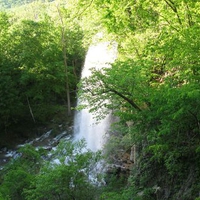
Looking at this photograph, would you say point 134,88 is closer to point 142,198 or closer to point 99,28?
point 142,198

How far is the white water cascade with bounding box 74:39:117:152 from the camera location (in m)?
18.7

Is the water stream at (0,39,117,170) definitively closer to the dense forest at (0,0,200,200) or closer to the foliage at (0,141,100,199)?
the dense forest at (0,0,200,200)

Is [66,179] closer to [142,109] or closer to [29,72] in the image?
[142,109]

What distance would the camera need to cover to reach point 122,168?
12.0 metres

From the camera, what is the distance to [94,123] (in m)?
18.8

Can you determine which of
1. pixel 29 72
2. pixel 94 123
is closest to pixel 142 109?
pixel 94 123

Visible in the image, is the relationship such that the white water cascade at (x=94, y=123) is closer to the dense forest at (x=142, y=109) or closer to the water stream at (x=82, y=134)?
the water stream at (x=82, y=134)

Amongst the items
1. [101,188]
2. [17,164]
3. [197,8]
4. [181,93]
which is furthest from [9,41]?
[181,93]

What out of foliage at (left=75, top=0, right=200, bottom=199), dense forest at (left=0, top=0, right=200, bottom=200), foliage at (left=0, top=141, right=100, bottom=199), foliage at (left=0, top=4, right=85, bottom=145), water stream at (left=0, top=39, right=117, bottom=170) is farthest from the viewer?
foliage at (left=0, top=4, right=85, bottom=145)

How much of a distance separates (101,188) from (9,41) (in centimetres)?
1689

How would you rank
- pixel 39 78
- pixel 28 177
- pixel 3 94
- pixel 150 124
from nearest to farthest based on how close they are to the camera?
1. pixel 150 124
2. pixel 28 177
3. pixel 3 94
4. pixel 39 78

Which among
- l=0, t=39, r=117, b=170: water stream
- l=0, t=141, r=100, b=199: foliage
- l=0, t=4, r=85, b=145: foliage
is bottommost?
l=0, t=141, r=100, b=199: foliage

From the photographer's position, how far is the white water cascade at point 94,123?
18.7 metres


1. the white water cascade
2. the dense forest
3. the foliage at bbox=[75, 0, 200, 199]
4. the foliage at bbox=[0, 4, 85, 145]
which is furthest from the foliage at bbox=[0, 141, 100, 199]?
A: the foliage at bbox=[0, 4, 85, 145]
